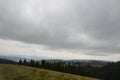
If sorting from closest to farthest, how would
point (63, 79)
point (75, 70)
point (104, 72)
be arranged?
point (63, 79)
point (75, 70)
point (104, 72)

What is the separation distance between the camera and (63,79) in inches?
2163

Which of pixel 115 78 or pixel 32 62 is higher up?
pixel 32 62

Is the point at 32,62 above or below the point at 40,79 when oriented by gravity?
above

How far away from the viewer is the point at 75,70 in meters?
119

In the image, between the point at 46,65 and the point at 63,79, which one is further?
the point at 46,65

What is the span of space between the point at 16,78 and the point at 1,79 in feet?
13.2

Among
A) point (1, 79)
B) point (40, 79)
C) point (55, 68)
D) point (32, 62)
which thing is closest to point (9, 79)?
point (1, 79)

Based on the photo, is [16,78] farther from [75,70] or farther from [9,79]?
[75,70]

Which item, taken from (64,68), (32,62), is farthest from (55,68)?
(32,62)

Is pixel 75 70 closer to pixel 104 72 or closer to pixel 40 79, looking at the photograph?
pixel 40 79

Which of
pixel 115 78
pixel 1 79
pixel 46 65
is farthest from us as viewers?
pixel 115 78

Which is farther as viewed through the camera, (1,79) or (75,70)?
(75,70)

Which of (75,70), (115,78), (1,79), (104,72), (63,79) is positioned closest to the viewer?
(1,79)

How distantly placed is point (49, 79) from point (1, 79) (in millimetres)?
11785
